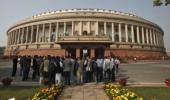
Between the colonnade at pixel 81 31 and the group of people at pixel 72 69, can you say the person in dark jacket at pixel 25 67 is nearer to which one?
the group of people at pixel 72 69

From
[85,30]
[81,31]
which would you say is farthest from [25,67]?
[85,30]

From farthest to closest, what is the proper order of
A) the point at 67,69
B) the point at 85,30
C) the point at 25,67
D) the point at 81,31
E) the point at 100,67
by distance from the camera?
the point at 85,30 < the point at 81,31 < the point at 25,67 < the point at 100,67 < the point at 67,69

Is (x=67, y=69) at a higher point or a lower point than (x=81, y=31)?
lower

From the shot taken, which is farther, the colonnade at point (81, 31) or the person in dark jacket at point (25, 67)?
the colonnade at point (81, 31)

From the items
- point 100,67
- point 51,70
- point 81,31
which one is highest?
point 81,31

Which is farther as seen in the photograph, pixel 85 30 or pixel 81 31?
pixel 85 30

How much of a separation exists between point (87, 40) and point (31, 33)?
145ft

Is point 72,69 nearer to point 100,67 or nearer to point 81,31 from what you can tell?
point 100,67

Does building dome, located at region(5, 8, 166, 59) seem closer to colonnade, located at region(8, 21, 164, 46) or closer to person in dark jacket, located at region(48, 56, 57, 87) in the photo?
colonnade, located at region(8, 21, 164, 46)

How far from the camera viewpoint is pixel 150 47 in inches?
3661

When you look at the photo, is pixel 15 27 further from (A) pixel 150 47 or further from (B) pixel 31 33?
(A) pixel 150 47

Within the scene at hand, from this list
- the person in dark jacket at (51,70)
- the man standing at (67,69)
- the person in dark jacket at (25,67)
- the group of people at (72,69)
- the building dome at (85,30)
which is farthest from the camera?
the building dome at (85,30)

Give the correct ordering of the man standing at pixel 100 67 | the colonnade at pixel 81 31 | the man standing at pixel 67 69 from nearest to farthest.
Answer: the man standing at pixel 67 69 < the man standing at pixel 100 67 < the colonnade at pixel 81 31

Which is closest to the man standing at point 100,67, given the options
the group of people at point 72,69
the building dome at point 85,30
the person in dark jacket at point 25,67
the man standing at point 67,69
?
the group of people at point 72,69
